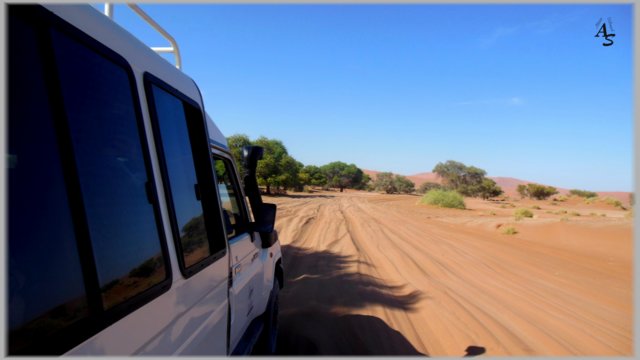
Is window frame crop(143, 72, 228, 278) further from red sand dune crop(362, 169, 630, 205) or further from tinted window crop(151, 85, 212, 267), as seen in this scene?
red sand dune crop(362, 169, 630, 205)

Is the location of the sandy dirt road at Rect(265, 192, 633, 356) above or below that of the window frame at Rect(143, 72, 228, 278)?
below

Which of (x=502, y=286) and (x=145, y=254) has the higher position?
(x=145, y=254)

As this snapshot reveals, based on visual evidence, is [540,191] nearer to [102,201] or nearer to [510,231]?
[510,231]

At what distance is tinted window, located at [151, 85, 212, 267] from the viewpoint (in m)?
1.88

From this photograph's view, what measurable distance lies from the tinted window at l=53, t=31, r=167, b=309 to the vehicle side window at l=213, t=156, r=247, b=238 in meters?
1.49

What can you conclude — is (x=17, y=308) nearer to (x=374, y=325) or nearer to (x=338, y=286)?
(x=374, y=325)

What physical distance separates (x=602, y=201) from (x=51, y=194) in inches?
2459

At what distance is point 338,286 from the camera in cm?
706

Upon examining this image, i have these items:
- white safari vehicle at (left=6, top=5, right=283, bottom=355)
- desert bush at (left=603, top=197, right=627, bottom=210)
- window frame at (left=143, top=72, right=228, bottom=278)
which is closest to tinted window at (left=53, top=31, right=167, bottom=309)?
white safari vehicle at (left=6, top=5, right=283, bottom=355)

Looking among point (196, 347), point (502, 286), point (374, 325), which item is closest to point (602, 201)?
point (502, 286)

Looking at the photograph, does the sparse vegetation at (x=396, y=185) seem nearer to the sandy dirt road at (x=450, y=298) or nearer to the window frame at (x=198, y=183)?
the sandy dirt road at (x=450, y=298)

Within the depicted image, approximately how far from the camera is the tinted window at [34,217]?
1.05m

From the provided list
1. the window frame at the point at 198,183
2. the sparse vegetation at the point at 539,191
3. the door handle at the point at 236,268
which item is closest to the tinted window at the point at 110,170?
the window frame at the point at 198,183

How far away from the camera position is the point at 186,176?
2.12 meters
